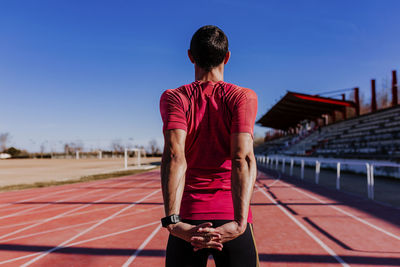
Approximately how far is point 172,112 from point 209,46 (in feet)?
1.22

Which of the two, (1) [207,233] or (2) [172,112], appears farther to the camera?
(2) [172,112]

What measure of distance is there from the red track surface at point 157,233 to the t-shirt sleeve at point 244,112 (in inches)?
113

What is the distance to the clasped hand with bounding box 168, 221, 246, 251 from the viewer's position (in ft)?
3.61

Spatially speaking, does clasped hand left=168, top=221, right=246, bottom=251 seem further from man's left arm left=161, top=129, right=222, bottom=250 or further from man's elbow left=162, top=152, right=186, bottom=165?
man's elbow left=162, top=152, right=186, bottom=165

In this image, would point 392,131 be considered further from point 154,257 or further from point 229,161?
point 229,161

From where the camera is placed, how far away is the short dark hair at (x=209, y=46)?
1295mm

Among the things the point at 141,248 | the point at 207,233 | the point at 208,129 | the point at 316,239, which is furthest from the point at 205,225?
the point at 316,239

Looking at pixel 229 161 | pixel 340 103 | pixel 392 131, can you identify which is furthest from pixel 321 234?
pixel 340 103

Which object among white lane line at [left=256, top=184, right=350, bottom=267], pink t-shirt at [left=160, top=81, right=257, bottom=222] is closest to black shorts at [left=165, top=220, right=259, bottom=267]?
pink t-shirt at [left=160, top=81, right=257, bottom=222]

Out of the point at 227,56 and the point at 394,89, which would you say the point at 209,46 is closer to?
the point at 227,56

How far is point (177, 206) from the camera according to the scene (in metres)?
1.18

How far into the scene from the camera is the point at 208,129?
1.24 meters

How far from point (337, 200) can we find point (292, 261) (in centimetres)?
493

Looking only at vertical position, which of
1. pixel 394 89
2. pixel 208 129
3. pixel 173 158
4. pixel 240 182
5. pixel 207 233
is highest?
pixel 394 89
